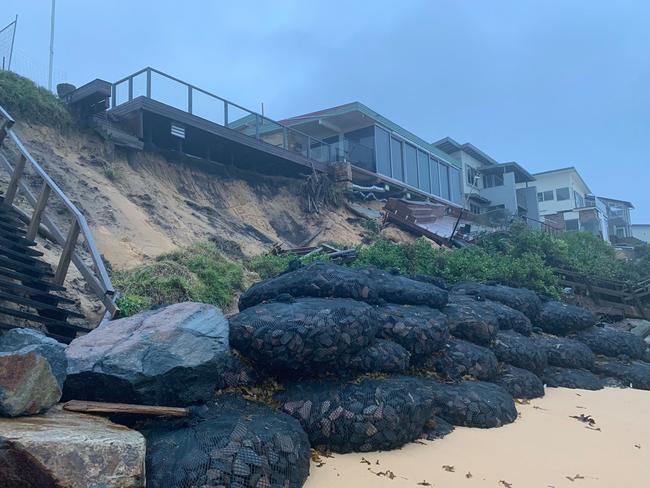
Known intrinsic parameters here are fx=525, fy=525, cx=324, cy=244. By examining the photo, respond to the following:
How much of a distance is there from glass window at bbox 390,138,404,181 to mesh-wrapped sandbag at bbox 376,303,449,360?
18.0 metres

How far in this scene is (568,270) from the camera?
1702 centimetres

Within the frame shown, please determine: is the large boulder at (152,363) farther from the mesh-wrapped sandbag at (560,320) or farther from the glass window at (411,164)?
the glass window at (411,164)

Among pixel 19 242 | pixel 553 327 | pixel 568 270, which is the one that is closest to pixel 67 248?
pixel 19 242

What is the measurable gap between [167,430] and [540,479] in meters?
2.77

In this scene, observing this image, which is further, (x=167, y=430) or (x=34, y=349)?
(x=167, y=430)

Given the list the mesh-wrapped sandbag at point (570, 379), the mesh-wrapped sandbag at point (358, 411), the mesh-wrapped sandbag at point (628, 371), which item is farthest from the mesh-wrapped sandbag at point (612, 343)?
the mesh-wrapped sandbag at point (358, 411)

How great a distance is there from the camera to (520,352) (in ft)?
24.1

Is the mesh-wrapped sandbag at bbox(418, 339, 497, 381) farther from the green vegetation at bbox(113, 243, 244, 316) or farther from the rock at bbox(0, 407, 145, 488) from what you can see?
the green vegetation at bbox(113, 243, 244, 316)

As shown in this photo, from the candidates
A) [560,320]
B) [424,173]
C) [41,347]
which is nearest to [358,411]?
[41,347]

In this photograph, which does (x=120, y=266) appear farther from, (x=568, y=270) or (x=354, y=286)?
(x=568, y=270)

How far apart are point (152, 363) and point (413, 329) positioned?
303 cm

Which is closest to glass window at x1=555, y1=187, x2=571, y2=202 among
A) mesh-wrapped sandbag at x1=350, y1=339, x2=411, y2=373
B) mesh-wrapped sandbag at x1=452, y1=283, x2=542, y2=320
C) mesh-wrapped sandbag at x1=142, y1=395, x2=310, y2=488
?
mesh-wrapped sandbag at x1=452, y1=283, x2=542, y2=320

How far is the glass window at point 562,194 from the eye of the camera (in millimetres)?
41781

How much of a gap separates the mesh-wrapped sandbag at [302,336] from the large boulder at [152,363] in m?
0.40
